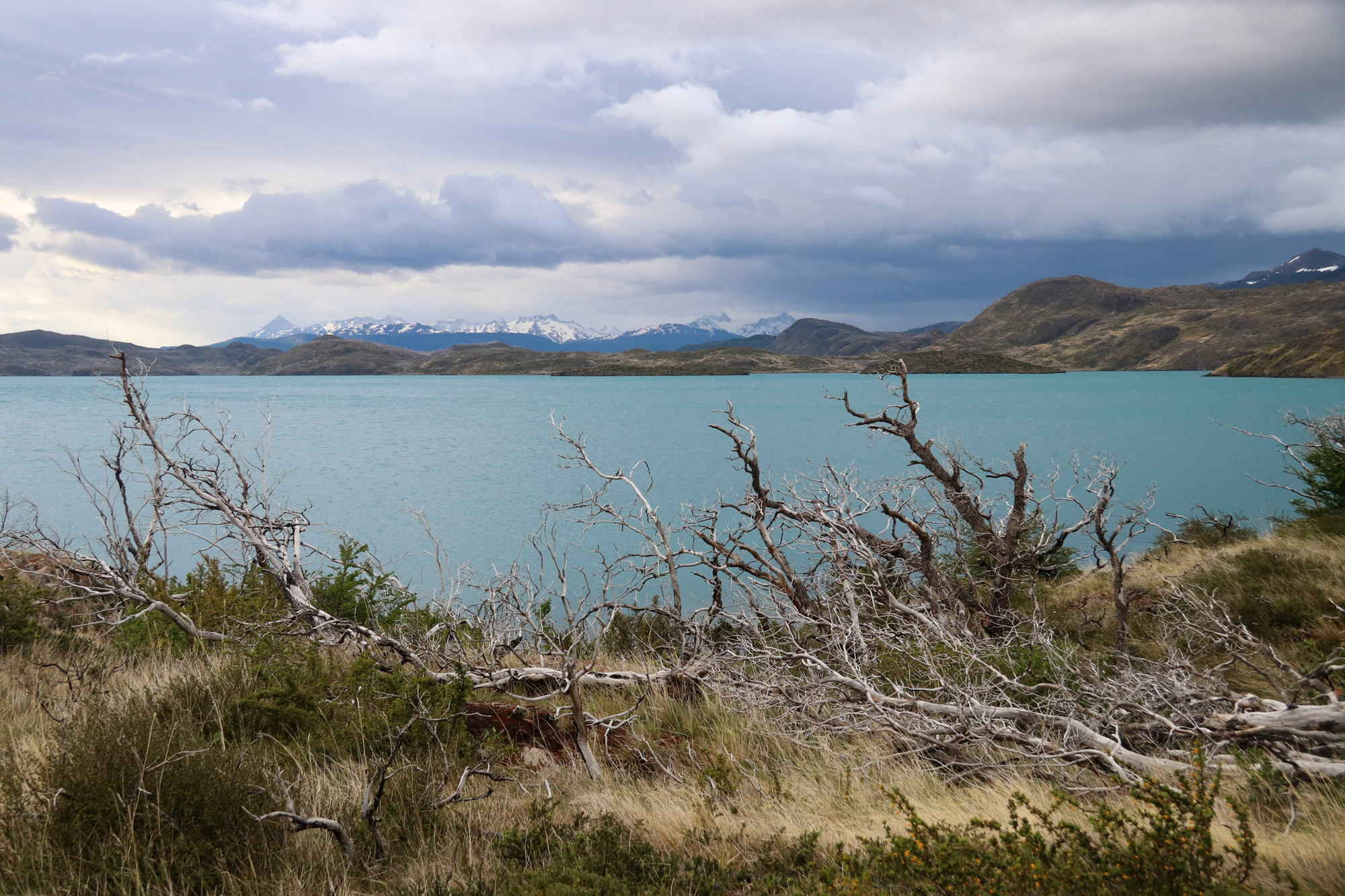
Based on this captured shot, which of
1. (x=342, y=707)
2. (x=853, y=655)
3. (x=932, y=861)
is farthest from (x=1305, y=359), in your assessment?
(x=342, y=707)

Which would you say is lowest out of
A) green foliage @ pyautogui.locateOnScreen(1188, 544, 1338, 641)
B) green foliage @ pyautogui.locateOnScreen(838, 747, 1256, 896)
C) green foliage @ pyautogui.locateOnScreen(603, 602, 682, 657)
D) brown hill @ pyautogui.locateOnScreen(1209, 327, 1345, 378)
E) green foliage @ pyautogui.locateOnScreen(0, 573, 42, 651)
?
→ green foliage @ pyautogui.locateOnScreen(603, 602, 682, 657)

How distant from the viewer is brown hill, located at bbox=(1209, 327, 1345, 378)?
116812mm

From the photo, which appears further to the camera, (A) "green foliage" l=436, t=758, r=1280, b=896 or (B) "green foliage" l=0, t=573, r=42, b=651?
(B) "green foliage" l=0, t=573, r=42, b=651

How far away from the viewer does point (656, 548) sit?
8.38m

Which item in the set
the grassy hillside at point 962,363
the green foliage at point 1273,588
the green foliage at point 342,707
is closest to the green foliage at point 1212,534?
the green foliage at point 1273,588

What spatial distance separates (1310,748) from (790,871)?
3565 mm

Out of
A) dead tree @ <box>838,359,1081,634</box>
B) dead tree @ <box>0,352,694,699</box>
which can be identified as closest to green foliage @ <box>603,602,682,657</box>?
dead tree @ <box>0,352,694,699</box>

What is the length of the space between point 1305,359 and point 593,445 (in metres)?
137

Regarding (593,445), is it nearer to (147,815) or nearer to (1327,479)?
(1327,479)

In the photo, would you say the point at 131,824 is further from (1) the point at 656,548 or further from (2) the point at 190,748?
(1) the point at 656,548

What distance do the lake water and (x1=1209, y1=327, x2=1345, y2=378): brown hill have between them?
29003mm

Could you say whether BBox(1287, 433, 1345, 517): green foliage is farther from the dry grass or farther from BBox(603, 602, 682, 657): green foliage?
the dry grass

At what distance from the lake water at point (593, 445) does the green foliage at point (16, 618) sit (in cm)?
258

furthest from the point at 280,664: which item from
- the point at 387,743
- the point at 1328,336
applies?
the point at 1328,336
